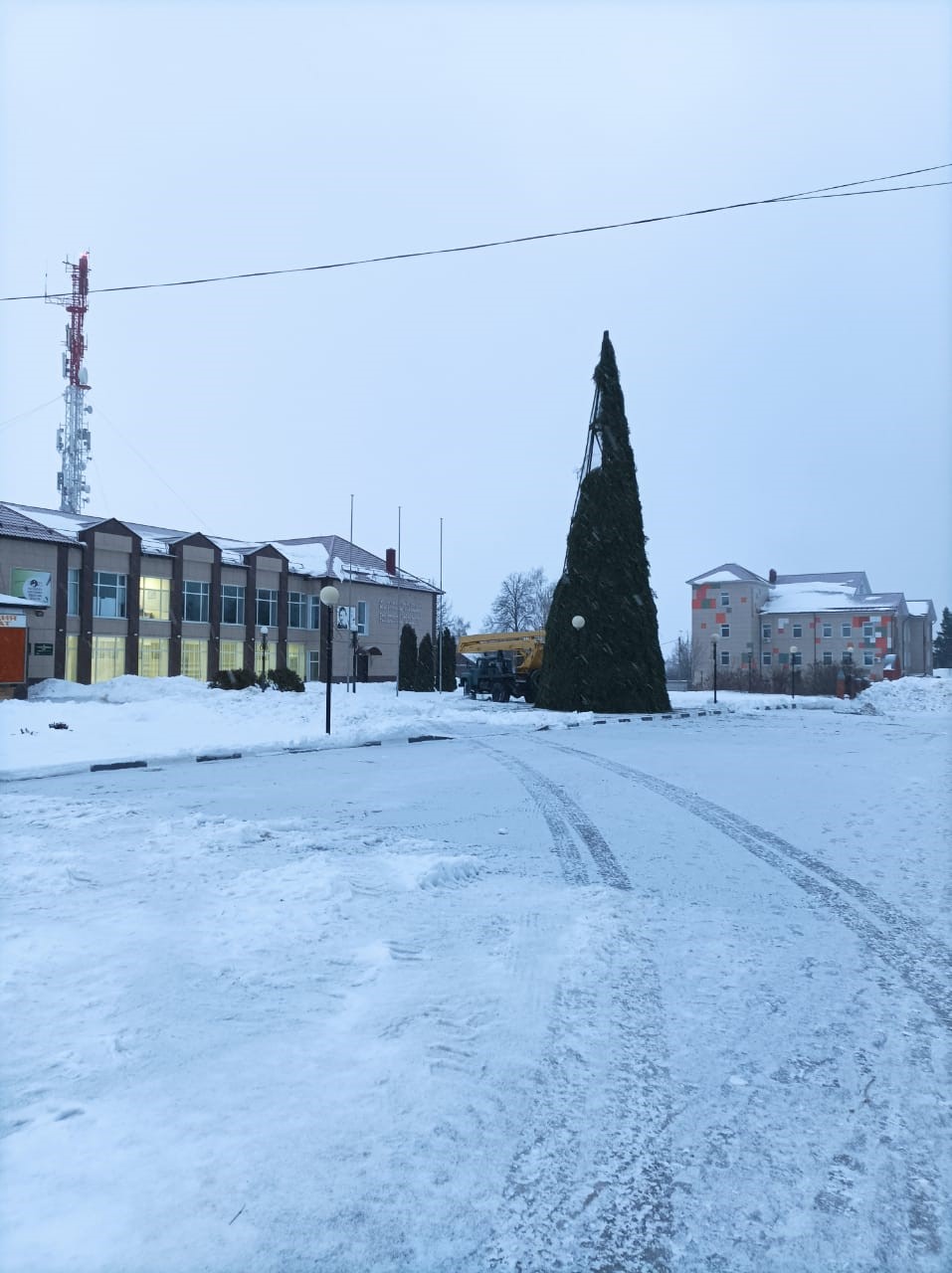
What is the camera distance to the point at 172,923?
16.2 ft

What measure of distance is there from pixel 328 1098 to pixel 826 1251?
1638 millimetres

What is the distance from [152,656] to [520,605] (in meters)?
58.1

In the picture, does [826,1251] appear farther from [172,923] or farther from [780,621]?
[780,621]

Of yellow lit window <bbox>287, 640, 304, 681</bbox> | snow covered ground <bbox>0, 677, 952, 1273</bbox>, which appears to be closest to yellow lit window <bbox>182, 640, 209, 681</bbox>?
yellow lit window <bbox>287, 640, 304, 681</bbox>

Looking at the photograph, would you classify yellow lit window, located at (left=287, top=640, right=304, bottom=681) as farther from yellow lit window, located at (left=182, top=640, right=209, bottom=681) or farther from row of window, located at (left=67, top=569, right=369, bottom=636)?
yellow lit window, located at (left=182, top=640, right=209, bottom=681)

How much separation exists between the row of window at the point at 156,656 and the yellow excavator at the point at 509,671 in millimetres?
10815

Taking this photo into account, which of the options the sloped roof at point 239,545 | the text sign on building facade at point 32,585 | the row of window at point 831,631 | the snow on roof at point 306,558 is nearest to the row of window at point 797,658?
the row of window at point 831,631

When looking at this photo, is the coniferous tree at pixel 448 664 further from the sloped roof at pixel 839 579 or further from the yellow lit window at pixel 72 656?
the sloped roof at pixel 839 579

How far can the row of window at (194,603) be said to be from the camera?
128 ft

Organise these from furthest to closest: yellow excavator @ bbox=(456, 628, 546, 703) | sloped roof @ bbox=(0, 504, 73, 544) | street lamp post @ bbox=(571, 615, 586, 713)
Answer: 1. sloped roof @ bbox=(0, 504, 73, 544)
2. yellow excavator @ bbox=(456, 628, 546, 703)
3. street lamp post @ bbox=(571, 615, 586, 713)

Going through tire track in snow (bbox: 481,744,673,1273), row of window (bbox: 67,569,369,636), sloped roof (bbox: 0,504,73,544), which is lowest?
tire track in snow (bbox: 481,744,673,1273)

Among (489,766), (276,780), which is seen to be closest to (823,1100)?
(276,780)

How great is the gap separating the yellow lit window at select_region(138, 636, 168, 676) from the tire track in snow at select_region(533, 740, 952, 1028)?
3647cm

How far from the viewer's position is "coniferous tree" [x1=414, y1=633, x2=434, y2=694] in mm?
44625
